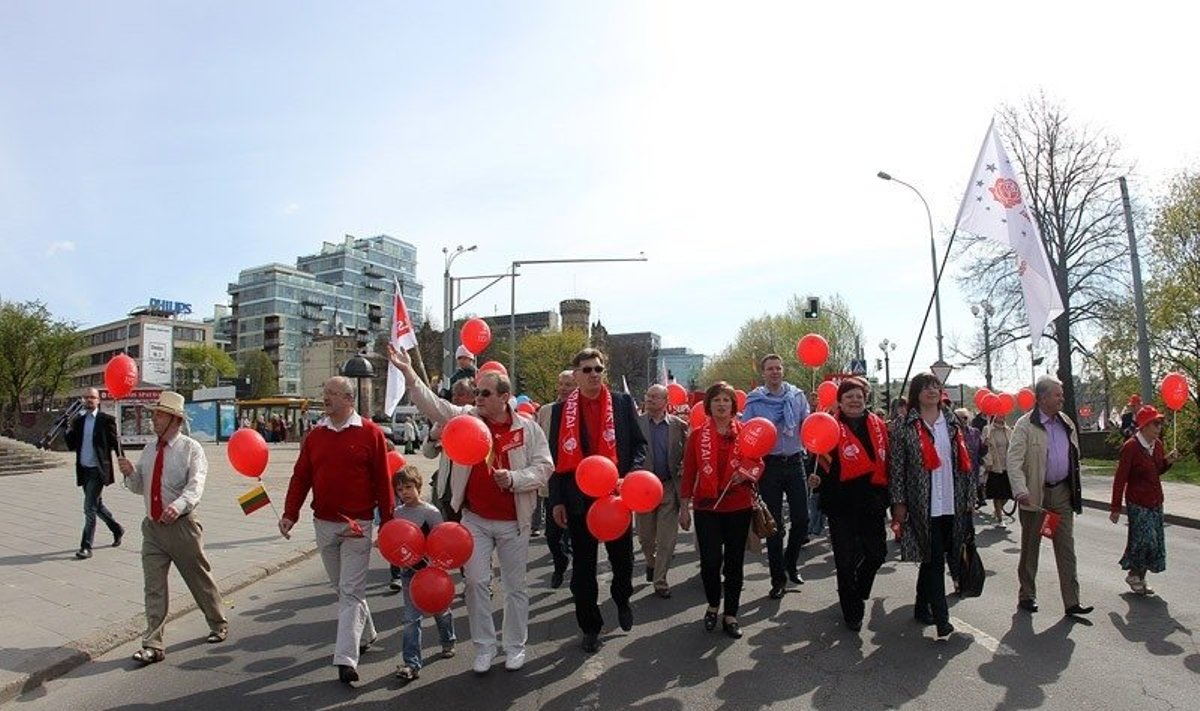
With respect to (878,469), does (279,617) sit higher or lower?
lower

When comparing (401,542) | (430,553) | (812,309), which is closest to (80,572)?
A: (401,542)

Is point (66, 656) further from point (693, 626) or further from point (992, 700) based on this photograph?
point (992, 700)

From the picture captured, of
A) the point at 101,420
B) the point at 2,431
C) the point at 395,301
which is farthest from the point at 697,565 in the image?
the point at 2,431

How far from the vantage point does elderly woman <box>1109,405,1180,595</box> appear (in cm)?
720

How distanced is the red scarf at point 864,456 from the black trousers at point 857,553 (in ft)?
0.91

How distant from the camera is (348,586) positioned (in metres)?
5.14

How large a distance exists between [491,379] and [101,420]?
6.70 meters

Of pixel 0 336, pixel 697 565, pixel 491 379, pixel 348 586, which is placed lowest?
pixel 697 565

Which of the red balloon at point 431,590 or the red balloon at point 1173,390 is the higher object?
the red balloon at point 1173,390

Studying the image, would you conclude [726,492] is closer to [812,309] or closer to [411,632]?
[411,632]

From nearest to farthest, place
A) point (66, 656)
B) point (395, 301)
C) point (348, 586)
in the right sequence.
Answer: point (348, 586), point (66, 656), point (395, 301)

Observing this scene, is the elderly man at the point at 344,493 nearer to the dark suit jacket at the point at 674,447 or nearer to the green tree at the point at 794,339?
the dark suit jacket at the point at 674,447

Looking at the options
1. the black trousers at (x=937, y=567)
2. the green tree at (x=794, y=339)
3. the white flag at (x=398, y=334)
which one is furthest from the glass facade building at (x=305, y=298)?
the black trousers at (x=937, y=567)

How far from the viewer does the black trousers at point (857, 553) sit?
6.05 m
